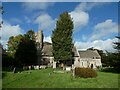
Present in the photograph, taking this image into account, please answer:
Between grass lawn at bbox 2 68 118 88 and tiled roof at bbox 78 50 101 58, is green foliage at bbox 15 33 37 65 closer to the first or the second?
tiled roof at bbox 78 50 101 58

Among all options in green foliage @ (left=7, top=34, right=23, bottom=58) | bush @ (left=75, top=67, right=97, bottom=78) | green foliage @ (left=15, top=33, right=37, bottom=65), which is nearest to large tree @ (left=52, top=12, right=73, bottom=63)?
green foliage @ (left=15, top=33, right=37, bottom=65)

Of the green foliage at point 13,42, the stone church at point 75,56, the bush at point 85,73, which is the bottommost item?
the bush at point 85,73

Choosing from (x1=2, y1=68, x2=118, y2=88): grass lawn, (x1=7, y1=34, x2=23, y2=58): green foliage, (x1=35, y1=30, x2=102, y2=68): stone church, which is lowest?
(x1=2, y1=68, x2=118, y2=88): grass lawn

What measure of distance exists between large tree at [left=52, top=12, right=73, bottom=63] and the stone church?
15575 mm

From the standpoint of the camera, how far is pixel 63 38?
66.0 m

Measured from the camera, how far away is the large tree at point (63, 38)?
6556cm

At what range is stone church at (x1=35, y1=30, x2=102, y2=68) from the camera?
8356cm

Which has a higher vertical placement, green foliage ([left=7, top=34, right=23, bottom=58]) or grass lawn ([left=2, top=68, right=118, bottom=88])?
green foliage ([left=7, top=34, right=23, bottom=58])

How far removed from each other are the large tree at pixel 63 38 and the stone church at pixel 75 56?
15.6 m

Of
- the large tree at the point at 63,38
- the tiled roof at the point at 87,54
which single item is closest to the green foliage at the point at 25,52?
the large tree at the point at 63,38

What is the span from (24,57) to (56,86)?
41313 millimetres

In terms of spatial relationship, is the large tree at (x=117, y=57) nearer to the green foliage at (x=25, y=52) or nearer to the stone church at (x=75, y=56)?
the green foliage at (x=25, y=52)

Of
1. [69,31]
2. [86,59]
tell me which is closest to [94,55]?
[86,59]

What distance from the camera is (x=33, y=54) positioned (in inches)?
2709
